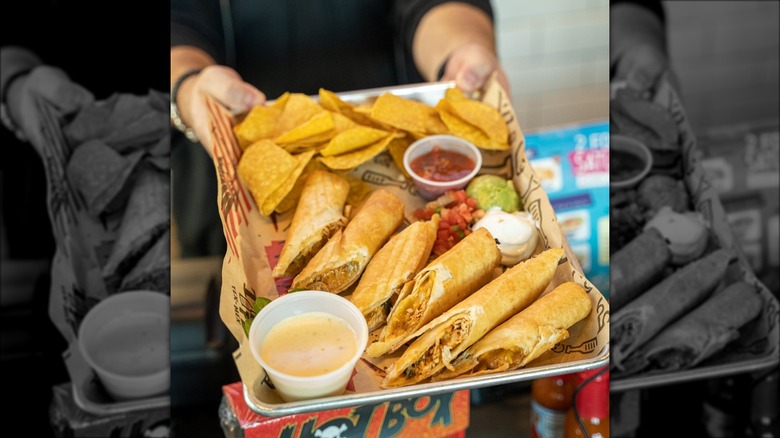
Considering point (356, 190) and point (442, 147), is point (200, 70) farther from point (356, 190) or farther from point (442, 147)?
point (442, 147)

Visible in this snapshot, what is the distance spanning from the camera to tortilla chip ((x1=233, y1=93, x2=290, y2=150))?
6.46 feet

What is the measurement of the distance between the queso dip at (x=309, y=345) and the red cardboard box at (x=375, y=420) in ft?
0.25

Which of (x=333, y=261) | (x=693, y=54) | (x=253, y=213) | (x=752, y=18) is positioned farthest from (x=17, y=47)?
(x=752, y=18)

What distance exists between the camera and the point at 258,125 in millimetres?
1974

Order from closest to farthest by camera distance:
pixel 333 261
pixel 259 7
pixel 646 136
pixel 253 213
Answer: pixel 259 7 < pixel 333 261 < pixel 253 213 < pixel 646 136

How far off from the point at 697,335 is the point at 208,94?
1252 millimetres

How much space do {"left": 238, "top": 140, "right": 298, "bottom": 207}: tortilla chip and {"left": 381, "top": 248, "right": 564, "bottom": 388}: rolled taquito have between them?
59 centimetres

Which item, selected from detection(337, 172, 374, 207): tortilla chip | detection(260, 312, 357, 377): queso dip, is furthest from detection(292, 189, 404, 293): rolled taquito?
detection(260, 312, 357, 377): queso dip

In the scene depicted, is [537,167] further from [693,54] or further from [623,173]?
[693,54]

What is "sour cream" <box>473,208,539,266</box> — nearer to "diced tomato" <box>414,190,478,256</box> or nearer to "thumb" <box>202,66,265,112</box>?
"diced tomato" <box>414,190,478,256</box>

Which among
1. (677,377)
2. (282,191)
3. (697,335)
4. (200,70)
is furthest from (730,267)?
(200,70)

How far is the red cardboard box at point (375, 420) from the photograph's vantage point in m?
1.09

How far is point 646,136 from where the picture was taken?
1.97 meters

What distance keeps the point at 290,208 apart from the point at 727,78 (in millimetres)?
1202
